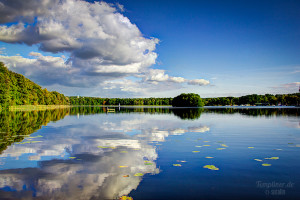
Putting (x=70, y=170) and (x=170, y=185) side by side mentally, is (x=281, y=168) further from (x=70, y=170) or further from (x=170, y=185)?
(x=70, y=170)

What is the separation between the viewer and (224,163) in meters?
10.7

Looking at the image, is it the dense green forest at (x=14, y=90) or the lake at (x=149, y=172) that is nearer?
the lake at (x=149, y=172)

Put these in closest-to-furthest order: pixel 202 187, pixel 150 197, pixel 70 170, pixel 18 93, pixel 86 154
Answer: pixel 150 197
pixel 202 187
pixel 70 170
pixel 86 154
pixel 18 93

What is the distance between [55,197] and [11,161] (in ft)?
18.8

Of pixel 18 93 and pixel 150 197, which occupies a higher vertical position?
pixel 18 93

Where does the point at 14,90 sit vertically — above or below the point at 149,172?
above

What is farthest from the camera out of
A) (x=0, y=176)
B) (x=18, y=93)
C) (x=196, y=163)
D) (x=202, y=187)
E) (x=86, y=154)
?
(x=18, y=93)

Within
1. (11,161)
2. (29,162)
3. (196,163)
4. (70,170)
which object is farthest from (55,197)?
(196,163)

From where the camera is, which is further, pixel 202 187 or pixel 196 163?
pixel 196 163

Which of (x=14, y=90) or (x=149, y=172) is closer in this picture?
(x=149, y=172)

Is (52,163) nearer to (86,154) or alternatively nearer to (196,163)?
(86,154)

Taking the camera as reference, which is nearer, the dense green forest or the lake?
the lake

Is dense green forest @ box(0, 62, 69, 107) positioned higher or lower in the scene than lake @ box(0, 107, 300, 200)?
higher

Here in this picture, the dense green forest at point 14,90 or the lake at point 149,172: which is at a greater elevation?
the dense green forest at point 14,90
